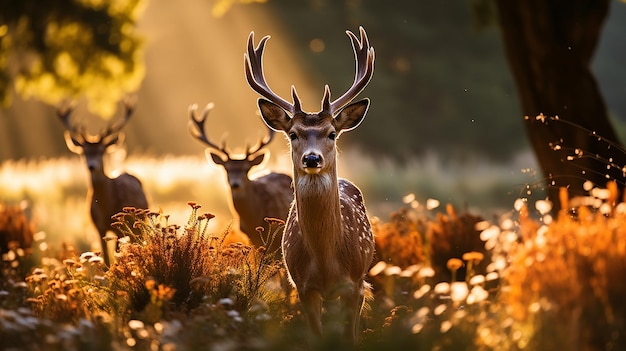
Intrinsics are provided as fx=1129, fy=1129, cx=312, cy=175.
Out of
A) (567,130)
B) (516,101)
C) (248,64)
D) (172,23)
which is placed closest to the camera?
(248,64)

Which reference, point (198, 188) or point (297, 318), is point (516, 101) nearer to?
point (198, 188)

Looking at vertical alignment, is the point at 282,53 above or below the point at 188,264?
above

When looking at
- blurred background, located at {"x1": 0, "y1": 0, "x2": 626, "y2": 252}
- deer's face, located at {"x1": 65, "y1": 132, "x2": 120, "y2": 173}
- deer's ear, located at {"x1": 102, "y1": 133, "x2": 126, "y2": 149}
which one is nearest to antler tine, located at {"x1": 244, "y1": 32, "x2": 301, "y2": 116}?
deer's face, located at {"x1": 65, "y1": 132, "x2": 120, "y2": 173}

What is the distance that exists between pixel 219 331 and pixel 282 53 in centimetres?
3333

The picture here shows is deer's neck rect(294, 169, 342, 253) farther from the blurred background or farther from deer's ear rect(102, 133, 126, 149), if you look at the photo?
the blurred background

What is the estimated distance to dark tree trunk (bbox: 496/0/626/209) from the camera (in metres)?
11.5

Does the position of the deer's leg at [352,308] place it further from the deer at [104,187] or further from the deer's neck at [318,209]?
the deer at [104,187]

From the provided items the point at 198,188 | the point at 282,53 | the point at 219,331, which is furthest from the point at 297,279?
the point at 282,53

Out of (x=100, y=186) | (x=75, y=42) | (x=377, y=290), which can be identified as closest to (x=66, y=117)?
(x=100, y=186)

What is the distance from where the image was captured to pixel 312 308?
745cm

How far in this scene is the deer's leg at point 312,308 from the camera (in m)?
7.36

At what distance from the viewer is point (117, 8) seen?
21250mm

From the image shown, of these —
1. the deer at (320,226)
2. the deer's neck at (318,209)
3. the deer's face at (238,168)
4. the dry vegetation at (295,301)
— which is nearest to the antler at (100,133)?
the deer's face at (238,168)

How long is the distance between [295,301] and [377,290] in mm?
1146
